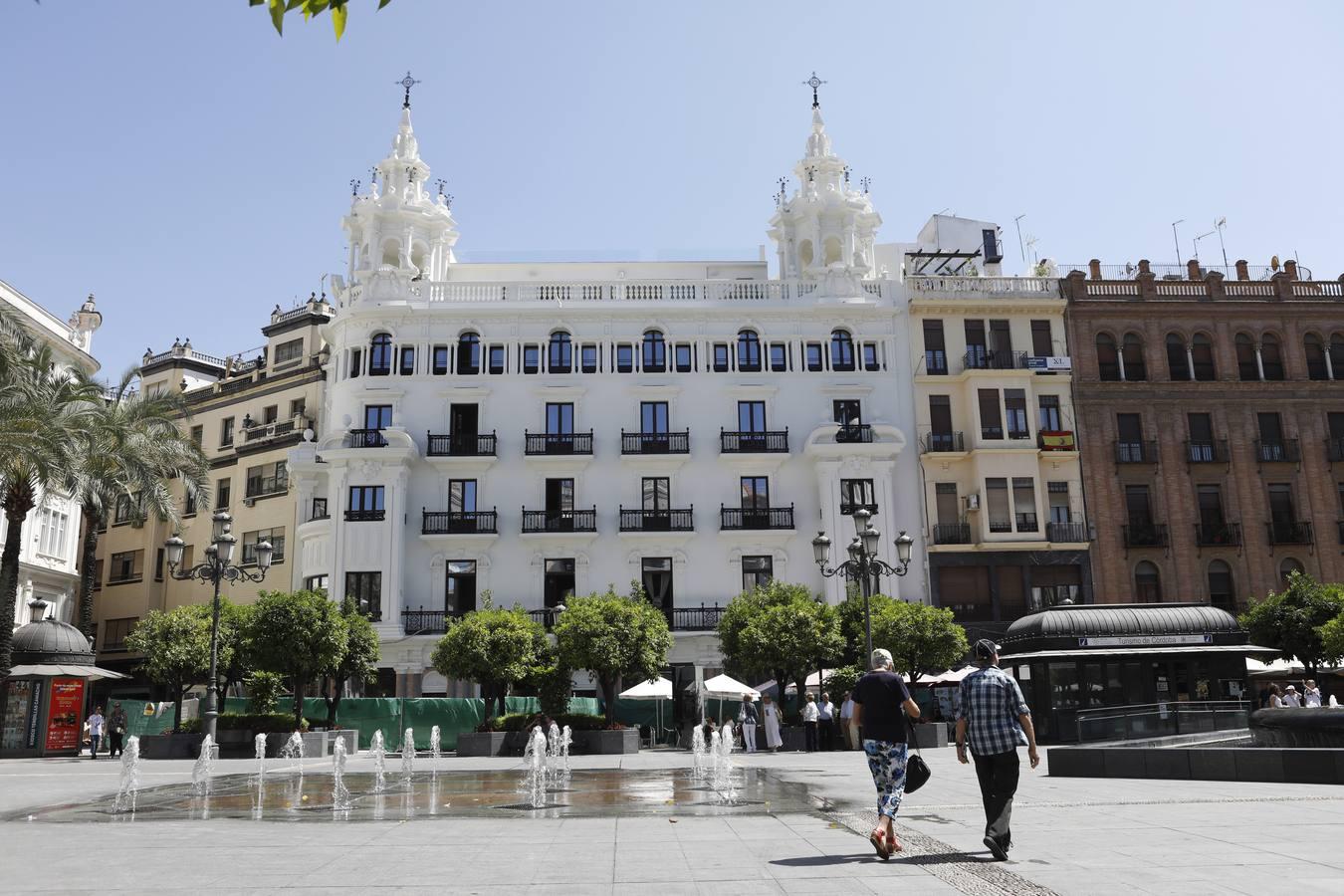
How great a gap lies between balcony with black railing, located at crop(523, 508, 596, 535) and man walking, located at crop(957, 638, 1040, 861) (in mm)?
33896

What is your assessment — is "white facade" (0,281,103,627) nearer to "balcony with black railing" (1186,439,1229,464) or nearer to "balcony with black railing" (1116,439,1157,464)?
"balcony with black railing" (1116,439,1157,464)

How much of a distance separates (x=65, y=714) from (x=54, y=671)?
1.47 m

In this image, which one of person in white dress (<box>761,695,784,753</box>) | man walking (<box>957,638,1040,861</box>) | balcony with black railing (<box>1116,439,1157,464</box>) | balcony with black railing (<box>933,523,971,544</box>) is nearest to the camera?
man walking (<box>957,638,1040,861</box>)

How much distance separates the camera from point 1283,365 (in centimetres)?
4578

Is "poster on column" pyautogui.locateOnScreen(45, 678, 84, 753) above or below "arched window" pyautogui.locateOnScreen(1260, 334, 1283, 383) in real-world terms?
below

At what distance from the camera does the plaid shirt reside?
345 inches

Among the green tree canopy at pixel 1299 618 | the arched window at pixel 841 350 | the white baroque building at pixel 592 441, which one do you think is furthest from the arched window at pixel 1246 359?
the arched window at pixel 841 350

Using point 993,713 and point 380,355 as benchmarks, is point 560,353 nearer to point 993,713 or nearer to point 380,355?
point 380,355

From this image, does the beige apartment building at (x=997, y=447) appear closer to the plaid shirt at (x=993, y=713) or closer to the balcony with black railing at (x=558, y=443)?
the balcony with black railing at (x=558, y=443)

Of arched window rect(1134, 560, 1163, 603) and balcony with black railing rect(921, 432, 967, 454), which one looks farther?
balcony with black railing rect(921, 432, 967, 454)

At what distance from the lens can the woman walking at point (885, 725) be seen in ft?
29.2

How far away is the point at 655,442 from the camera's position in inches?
1715

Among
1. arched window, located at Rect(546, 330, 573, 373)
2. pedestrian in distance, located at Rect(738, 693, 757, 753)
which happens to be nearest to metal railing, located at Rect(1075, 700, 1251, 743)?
pedestrian in distance, located at Rect(738, 693, 757, 753)

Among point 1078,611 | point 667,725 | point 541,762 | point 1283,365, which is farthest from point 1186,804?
point 1283,365
